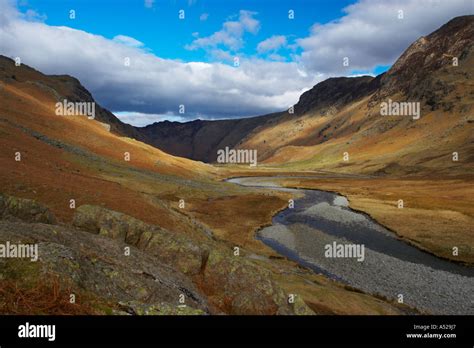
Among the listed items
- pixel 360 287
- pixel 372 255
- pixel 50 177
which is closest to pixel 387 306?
pixel 360 287

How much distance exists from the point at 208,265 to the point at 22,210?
37.0 ft

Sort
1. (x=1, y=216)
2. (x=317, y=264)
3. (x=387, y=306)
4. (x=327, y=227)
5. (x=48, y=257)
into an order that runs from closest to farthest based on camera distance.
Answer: (x=48, y=257), (x=1, y=216), (x=387, y=306), (x=317, y=264), (x=327, y=227)

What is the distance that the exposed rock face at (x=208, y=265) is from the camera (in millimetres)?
18359

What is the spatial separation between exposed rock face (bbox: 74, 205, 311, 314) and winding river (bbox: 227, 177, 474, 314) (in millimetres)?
19636

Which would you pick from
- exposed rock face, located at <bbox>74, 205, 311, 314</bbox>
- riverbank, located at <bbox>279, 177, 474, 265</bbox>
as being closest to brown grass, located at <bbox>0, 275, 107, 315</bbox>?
exposed rock face, located at <bbox>74, 205, 311, 314</bbox>

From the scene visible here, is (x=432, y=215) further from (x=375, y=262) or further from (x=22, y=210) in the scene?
(x=22, y=210)

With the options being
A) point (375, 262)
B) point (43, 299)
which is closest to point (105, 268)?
point (43, 299)

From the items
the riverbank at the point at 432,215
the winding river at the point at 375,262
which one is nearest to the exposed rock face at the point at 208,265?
the winding river at the point at 375,262

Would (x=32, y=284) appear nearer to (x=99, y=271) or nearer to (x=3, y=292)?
(x=3, y=292)

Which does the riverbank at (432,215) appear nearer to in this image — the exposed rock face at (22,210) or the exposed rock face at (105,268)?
the exposed rock face at (105,268)

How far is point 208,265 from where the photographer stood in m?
20.9

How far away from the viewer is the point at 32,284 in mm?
10250

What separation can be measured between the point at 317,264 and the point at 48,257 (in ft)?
122

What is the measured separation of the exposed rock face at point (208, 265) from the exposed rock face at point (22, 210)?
8.62ft
